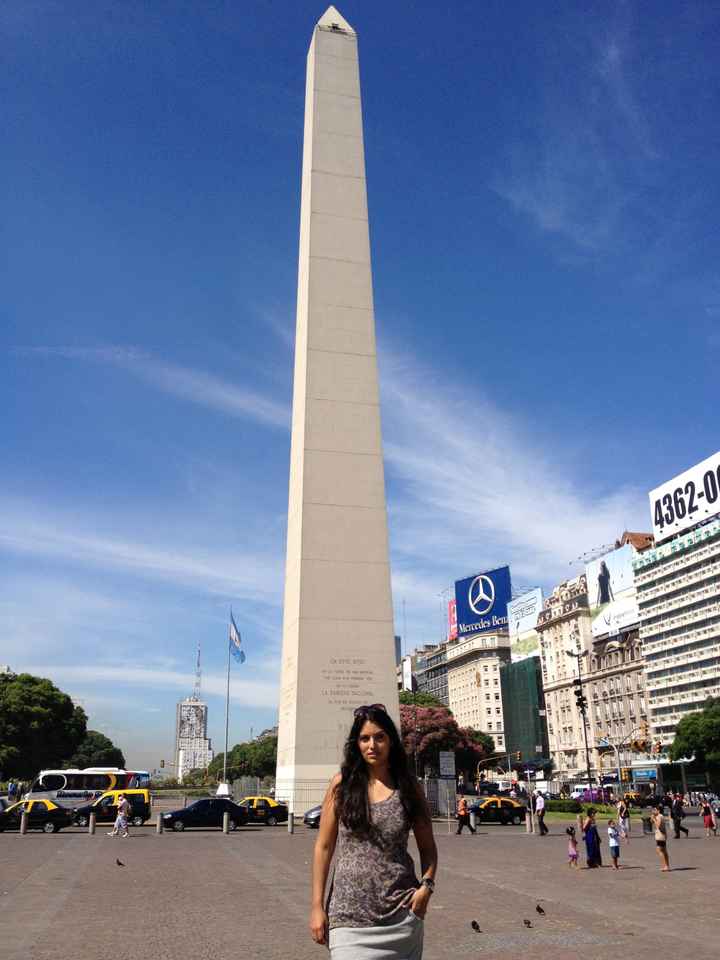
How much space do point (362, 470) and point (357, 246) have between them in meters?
11.3

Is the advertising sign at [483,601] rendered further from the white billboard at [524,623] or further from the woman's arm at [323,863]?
the woman's arm at [323,863]

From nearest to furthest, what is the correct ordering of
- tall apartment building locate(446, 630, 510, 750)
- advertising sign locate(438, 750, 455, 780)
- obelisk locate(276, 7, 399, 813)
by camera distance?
advertising sign locate(438, 750, 455, 780) → obelisk locate(276, 7, 399, 813) → tall apartment building locate(446, 630, 510, 750)

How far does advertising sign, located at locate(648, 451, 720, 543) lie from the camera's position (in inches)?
3233

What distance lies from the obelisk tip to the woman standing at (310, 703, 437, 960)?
4733cm

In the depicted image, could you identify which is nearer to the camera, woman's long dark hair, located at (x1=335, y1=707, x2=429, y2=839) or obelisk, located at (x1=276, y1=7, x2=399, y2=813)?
woman's long dark hair, located at (x1=335, y1=707, x2=429, y2=839)

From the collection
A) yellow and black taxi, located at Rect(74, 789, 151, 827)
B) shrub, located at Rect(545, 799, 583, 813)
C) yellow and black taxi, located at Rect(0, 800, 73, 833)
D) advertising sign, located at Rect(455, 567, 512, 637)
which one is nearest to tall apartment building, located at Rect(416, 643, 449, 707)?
advertising sign, located at Rect(455, 567, 512, 637)

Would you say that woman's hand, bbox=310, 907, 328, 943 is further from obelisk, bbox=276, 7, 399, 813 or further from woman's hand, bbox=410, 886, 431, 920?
obelisk, bbox=276, 7, 399, 813

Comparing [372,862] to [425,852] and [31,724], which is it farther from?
[31,724]

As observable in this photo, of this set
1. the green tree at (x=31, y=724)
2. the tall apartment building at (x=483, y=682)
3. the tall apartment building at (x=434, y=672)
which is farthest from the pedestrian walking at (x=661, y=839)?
the tall apartment building at (x=434, y=672)

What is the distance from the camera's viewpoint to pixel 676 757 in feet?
200

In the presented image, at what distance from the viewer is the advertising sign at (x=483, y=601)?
129500 millimetres

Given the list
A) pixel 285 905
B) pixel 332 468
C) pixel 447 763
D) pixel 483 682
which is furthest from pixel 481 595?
pixel 285 905

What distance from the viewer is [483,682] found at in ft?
452

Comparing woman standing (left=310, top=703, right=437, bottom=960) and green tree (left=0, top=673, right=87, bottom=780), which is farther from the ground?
green tree (left=0, top=673, right=87, bottom=780)
